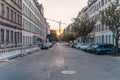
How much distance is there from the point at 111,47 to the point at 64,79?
81.8 ft

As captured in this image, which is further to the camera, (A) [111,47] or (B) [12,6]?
(B) [12,6]

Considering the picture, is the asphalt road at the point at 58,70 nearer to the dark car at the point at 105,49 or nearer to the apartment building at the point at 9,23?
the apartment building at the point at 9,23

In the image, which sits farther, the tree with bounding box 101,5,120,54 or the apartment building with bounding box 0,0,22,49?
the apartment building with bounding box 0,0,22,49

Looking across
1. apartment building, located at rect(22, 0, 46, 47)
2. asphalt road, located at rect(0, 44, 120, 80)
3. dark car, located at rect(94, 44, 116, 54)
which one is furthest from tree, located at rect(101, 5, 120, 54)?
apartment building, located at rect(22, 0, 46, 47)

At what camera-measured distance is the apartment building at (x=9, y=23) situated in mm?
35203

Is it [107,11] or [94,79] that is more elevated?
[107,11]

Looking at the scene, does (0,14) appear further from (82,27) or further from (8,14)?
(82,27)

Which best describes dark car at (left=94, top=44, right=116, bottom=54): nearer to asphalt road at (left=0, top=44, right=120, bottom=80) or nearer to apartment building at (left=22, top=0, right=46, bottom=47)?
asphalt road at (left=0, top=44, right=120, bottom=80)

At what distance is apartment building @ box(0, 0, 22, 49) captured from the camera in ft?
115

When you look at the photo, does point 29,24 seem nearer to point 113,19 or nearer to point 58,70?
point 113,19

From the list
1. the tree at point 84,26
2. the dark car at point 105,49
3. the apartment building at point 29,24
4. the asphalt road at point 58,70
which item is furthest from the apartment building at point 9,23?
the tree at point 84,26

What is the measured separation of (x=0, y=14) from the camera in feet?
111

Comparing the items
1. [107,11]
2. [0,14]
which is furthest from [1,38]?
[107,11]

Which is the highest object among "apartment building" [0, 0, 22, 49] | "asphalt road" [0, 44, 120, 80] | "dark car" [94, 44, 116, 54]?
"apartment building" [0, 0, 22, 49]
